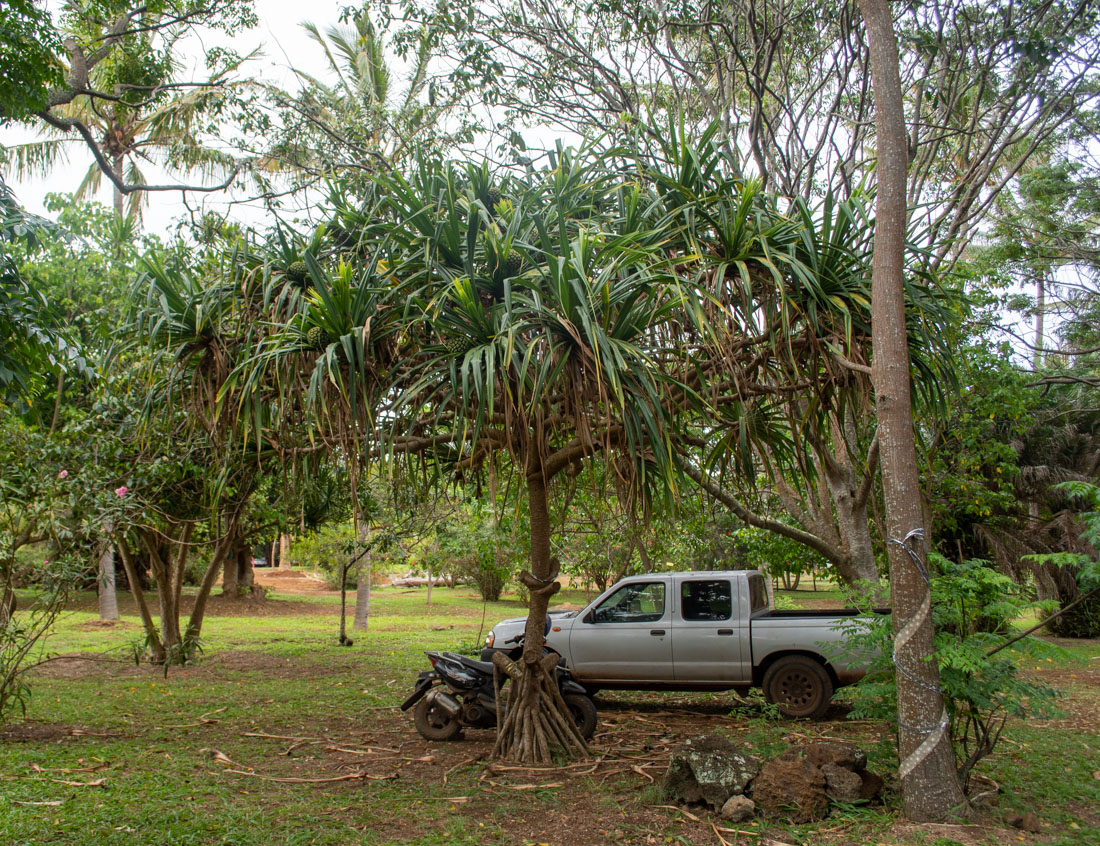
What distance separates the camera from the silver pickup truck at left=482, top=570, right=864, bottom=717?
779cm

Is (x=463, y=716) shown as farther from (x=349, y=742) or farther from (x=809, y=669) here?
(x=809, y=669)

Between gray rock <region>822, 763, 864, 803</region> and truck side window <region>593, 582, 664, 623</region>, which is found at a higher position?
truck side window <region>593, 582, 664, 623</region>

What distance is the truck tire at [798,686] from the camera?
765 centimetres

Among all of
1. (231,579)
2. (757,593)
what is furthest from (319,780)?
(231,579)

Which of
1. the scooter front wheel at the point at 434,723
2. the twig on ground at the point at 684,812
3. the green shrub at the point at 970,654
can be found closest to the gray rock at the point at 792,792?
the twig on ground at the point at 684,812

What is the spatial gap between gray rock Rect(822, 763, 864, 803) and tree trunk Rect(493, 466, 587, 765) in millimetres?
1917

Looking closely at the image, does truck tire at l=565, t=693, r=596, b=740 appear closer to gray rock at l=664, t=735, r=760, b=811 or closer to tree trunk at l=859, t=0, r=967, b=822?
gray rock at l=664, t=735, r=760, b=811

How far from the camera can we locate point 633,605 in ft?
27.9

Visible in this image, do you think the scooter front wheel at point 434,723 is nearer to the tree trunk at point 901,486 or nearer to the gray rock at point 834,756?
the gray rock at point 834,756

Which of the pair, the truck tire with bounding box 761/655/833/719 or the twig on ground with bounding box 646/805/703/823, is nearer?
the twig on ground with bounding box 646/805/703/823

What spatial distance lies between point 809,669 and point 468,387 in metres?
5.20

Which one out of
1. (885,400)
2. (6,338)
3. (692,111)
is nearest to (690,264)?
(885,400)

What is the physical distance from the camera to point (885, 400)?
187 inches

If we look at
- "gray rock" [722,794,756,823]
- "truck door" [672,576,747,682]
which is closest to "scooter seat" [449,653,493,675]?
"truck door" [672,576,747,682]
